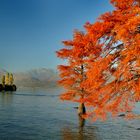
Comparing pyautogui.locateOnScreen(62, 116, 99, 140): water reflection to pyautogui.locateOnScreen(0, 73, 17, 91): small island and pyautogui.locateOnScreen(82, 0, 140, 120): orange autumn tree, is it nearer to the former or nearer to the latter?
pyautogui.locateOnScreen(82, 0, 140, 120): orange autumn tree

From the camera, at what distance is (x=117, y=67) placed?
671 inches

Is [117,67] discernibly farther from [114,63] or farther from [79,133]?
[79,133]

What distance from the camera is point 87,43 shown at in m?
18.1

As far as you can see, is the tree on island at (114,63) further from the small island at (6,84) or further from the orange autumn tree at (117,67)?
the small island at (6,84)

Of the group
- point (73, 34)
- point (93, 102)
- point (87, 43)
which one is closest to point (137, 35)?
point (87, 43)

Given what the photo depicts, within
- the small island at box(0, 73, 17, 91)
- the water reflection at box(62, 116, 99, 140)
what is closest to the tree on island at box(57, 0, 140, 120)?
the water reflection at box(62, 116, 99, 140)

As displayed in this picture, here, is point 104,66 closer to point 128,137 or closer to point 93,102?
point 93,102

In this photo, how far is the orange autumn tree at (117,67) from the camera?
16.4 meters

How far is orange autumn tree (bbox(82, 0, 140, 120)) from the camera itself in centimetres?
1636

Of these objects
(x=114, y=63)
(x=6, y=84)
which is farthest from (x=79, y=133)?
(x=6, y=84)

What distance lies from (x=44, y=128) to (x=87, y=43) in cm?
2314

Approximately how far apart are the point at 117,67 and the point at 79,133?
21435 mm

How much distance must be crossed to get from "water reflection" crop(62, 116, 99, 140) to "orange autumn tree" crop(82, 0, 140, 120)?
16339 millimetres

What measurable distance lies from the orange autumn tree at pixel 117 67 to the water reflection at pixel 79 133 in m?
16.3
